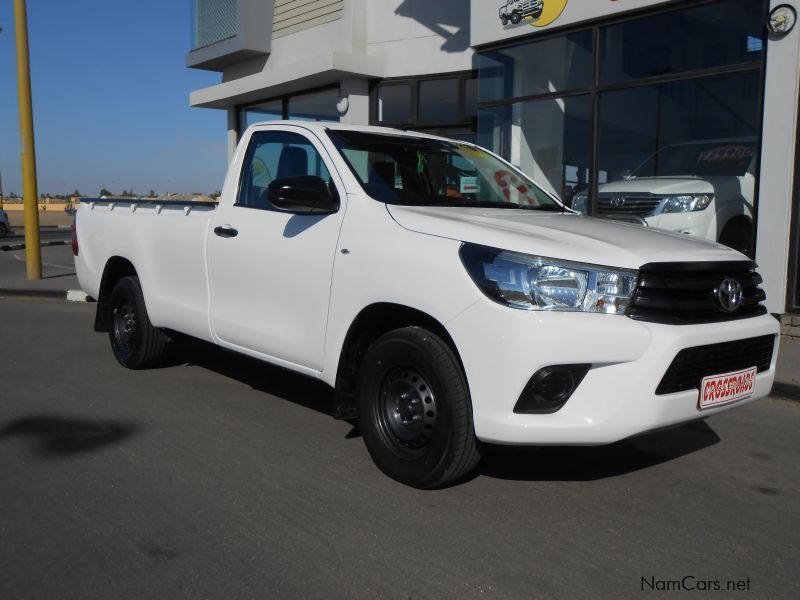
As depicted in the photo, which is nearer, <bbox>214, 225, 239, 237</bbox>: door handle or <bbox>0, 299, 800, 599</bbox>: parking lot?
<bbox>0, 299, 800, 599</bbox>: parking lot

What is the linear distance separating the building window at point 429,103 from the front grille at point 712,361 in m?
8.80

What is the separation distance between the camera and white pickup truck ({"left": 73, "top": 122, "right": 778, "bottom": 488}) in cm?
338

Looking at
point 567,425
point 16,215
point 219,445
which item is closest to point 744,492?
point 567,425

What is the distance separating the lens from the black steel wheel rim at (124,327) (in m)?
6.46

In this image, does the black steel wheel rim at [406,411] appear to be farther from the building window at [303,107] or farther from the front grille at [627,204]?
the building window at [303,107]

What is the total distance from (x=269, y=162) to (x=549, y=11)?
6025mm

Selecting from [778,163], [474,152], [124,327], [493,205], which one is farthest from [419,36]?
[493,205]

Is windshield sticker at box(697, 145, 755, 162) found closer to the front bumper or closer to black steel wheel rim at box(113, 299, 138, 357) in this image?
the front bumper

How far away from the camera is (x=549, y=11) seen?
32.5ft

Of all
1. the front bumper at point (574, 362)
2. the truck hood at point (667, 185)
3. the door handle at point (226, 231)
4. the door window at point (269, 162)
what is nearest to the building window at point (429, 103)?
the truck hood at point (667, 185)

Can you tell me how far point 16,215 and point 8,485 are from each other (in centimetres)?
6088

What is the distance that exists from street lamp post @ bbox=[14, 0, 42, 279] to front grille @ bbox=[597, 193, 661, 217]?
972 centimetres

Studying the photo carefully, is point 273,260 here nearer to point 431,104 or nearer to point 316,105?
point 431,104

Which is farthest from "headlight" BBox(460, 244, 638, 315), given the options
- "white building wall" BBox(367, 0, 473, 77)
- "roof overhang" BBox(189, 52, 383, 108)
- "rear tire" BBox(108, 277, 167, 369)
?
"roof overhang" BBox(189, 52, 383, 108)
